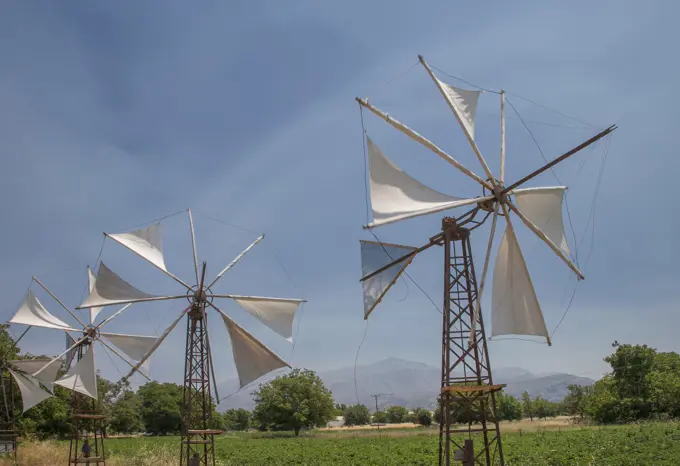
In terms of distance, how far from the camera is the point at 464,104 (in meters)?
15.6

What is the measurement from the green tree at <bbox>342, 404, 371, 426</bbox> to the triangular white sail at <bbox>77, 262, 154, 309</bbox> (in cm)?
8432

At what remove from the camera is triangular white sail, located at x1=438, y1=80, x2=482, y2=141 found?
15266 millimetres

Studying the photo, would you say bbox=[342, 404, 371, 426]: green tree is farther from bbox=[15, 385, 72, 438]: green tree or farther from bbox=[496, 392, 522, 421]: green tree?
bbox=[15, 385, 72, 438]: green tree

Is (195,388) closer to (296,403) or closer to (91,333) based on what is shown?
(91,333)

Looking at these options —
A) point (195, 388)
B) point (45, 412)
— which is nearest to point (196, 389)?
point (195, 388)

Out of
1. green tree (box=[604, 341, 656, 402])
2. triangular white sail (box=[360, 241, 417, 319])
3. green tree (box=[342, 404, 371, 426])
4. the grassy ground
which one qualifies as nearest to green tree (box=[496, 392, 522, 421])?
green tree (box=[342, 404, 371, 426])

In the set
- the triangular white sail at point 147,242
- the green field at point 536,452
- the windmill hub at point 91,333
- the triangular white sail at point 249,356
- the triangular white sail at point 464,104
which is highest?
the triangular white sail at point 464,104

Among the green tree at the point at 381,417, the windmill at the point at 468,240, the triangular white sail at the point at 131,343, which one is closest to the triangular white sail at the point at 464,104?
the windmill at the point at 468,240

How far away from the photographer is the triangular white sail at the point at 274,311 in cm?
2192

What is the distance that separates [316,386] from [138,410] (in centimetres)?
2539

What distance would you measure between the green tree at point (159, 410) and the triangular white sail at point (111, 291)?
50.1 m

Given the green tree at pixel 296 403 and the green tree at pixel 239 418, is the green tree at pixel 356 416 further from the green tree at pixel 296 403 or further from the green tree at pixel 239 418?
the green tree at pixel 296 403

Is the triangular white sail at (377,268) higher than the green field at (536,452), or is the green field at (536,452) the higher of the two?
the triangular white sail at (377,268)

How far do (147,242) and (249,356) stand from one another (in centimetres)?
605
